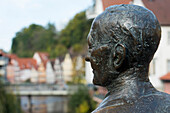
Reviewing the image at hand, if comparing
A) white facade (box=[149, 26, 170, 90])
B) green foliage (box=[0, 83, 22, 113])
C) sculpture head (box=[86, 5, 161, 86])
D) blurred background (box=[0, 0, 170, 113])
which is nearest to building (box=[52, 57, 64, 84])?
blurred background (box=[0, 0, 170, 113])

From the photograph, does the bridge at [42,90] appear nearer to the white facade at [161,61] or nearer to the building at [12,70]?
the building at [12,70]

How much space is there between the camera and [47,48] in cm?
3962

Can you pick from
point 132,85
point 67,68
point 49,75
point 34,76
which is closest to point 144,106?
point 132,85

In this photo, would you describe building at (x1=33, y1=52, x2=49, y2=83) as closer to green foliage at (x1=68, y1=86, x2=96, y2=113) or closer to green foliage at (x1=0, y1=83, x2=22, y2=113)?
green foliage at (x1=68, y1=86, x2=96, y2=113)

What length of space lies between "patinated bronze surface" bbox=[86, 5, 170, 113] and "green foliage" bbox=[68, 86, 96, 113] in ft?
47.0

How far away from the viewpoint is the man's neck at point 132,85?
40.6 inches

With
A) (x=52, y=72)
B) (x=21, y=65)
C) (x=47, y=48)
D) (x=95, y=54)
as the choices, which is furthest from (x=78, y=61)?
(x=95, y=54)

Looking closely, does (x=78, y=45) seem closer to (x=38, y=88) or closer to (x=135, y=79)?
(x=38, y=88)

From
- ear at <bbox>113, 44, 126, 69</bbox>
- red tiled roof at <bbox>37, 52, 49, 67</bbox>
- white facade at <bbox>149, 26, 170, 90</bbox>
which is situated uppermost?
ear at <bbox>113, 44, 126, 69</bbox>

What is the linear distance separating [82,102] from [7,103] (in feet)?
18.6

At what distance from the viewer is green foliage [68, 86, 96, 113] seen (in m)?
15.3

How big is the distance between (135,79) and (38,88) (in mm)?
25379

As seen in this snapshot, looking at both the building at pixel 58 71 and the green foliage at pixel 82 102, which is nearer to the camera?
the green foliage at pixel 82 102

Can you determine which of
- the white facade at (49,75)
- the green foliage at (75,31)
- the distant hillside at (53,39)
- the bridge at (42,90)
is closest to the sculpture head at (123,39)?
the bridge at (42,90)
